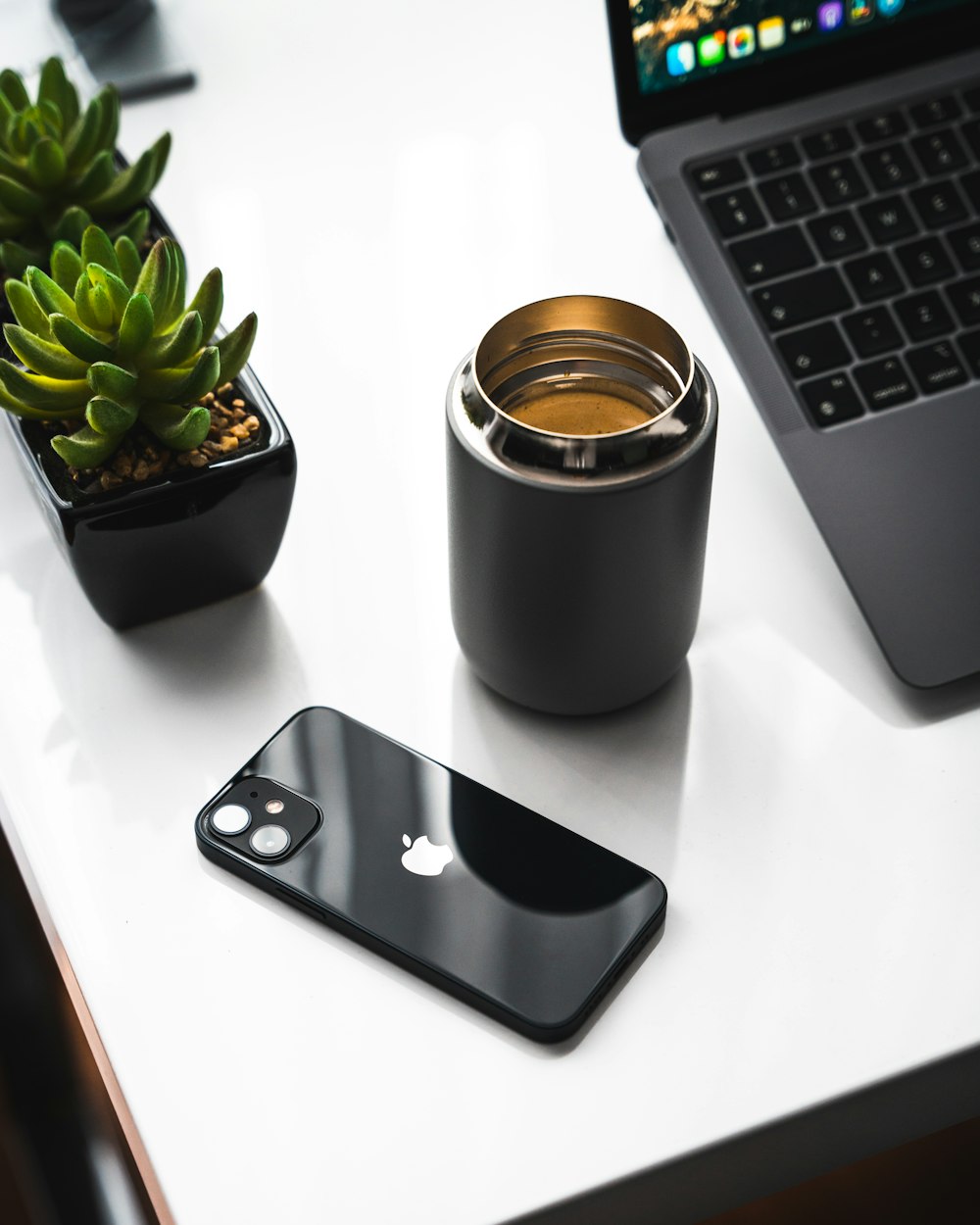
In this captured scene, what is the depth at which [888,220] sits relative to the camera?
0.57 meters

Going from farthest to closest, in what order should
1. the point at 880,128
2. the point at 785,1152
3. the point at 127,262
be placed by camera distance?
the point at 880,128 < the point at 127,262 < the point at 785,1152

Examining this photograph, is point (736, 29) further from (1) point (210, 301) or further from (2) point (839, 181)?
(1) point (210, 301)

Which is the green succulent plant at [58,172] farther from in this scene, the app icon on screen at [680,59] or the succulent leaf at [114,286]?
the app icon on screen at [680,59]

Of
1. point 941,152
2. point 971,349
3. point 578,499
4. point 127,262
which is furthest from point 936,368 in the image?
point 127,262

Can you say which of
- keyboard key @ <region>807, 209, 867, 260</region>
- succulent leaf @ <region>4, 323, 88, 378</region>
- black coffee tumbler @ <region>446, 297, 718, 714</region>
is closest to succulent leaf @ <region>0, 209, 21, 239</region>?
succulent leaf @ <region>4, 323, 88, 378</region>

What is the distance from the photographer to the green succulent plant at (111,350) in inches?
17.5

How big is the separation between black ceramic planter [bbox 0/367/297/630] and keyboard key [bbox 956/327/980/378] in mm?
284

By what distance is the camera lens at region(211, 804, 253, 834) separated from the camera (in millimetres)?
436

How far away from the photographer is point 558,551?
0.41m

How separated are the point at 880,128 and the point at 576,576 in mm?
311

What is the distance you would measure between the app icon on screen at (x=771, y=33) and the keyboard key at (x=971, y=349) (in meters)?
0.17

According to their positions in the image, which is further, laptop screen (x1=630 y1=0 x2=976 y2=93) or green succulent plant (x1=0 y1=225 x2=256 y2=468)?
laptop screen (x1=630 y1=0 x2=976 y2=93)

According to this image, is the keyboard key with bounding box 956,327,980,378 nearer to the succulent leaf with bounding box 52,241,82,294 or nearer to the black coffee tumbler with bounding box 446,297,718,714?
the black coffee tumbler with bounding box 446,297,718,714

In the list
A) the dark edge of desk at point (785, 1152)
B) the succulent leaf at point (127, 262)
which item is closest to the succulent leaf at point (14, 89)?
the succulent leaf at point (127, 262)
